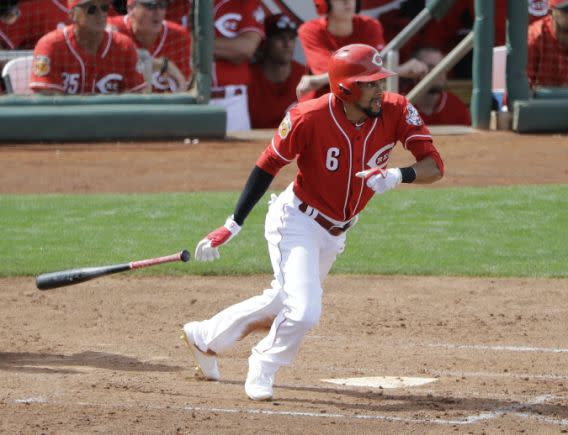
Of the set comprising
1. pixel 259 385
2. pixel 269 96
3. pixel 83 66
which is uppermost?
pixel 83 66

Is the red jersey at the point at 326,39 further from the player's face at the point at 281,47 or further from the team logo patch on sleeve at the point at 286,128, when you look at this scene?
the team logo patch on sleeve at the point at 286,128

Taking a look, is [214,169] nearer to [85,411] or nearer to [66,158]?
[66,158]

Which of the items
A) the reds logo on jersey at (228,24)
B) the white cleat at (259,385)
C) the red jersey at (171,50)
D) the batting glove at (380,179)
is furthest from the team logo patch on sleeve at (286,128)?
the reds logo on jersey at (228,24)

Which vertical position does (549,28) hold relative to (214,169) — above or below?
above

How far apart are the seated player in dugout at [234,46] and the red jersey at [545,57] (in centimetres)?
318

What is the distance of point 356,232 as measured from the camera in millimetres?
9477

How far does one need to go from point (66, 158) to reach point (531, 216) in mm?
4914

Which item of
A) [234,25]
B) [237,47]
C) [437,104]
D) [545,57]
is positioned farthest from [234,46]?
[545,57]

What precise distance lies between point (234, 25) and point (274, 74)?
2.74 feet

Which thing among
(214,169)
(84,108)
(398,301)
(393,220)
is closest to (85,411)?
(398,301)

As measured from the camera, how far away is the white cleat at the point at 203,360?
18.5 feet

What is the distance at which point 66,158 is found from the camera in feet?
39.1

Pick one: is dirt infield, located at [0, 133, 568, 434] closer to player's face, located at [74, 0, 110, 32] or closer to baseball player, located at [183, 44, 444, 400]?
baseball player, located at [183, 44, 444, 400]

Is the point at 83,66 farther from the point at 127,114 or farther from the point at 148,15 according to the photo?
the point at 148,15
